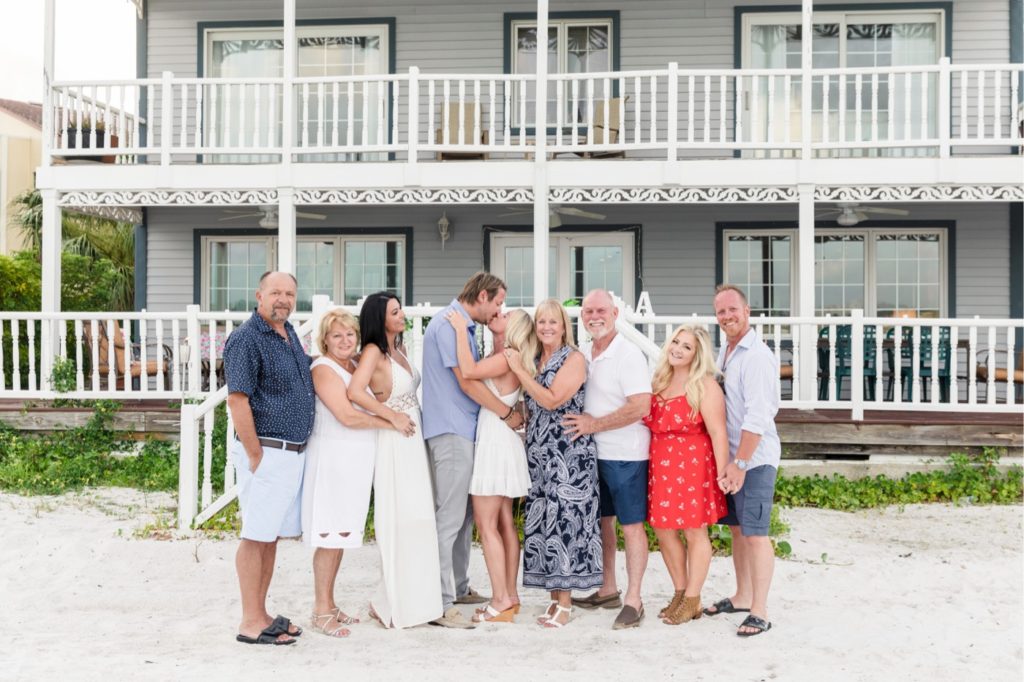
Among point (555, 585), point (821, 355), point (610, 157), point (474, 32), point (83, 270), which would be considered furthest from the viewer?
point (83, 270)

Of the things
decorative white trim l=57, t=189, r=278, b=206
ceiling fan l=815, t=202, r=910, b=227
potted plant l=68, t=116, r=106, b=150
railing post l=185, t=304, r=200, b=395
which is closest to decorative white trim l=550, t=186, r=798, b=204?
ceiling fan l=815, t=202, r=910, b=227

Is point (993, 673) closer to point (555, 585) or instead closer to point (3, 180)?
point (555, 585)

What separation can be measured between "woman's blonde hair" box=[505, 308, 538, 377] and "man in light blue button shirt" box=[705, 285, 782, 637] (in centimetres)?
100

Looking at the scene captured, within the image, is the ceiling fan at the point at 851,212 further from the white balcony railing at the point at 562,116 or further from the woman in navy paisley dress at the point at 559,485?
the woman in navy paisley dress at the point at 559,485

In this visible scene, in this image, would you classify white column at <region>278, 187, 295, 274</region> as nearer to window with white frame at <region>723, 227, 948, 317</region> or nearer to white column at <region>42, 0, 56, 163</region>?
white column at <region>42, 0, 56, 163</region>

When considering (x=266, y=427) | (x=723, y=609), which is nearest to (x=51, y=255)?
(x=266, y=427)

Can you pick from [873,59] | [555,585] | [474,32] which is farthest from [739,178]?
[555,585]

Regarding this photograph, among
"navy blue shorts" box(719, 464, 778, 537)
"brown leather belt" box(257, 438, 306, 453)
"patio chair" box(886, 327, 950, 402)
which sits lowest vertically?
"navy blue shorts" box(719, 464, 778, 537)

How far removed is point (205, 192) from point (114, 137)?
2279 millimetres

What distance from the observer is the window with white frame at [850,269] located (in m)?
13.3

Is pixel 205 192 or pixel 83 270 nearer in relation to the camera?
pixel 205 192

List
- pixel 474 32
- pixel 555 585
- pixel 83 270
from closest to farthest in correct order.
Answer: pixel 555 585 → pixel 474 32 → pixel 83 270

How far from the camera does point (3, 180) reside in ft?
107

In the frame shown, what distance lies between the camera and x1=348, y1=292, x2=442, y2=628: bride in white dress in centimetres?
524
